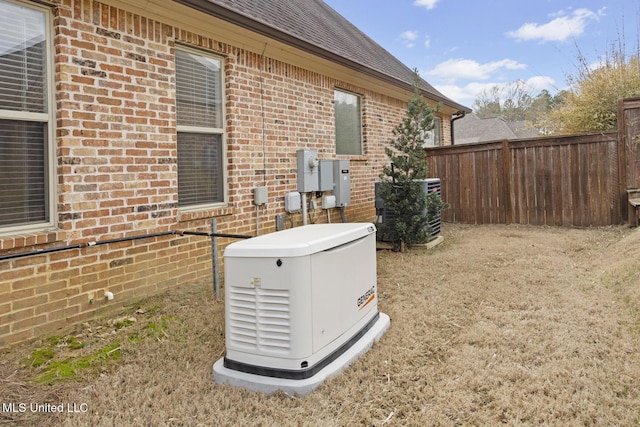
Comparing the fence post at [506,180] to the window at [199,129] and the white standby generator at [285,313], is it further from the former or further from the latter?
the white standby generator at [285,313]

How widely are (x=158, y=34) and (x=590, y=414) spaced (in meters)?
4.70

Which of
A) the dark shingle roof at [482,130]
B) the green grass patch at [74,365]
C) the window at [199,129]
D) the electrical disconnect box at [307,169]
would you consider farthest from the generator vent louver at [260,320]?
the dark shingle roof at [482,130]

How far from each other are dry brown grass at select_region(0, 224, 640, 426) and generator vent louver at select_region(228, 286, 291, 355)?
0.27 metres

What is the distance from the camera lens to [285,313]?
2.42m

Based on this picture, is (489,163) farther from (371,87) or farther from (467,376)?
(467,376)

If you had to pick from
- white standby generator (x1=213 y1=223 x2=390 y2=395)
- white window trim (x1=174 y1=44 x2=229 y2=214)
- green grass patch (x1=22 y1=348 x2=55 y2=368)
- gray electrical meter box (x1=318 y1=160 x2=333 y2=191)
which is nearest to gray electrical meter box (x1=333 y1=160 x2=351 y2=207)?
gray electrical meter box (x1=318 y1=160 x2=333 y2=191)

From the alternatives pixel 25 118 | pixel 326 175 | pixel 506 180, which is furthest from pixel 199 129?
pixel 506 180

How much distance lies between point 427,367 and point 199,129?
355cm

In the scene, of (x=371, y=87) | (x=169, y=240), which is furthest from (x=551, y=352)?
(x=371, y=87)

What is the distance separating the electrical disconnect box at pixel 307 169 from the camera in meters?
6.07

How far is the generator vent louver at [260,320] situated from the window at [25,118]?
2005mm

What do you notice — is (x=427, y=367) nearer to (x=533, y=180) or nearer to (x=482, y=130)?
(x=533, y=180)

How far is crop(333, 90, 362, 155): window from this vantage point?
7.50 m

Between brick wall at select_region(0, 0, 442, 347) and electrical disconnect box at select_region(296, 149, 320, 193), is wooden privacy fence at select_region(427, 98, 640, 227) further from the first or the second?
brick wall at select_region(0, 0, 442, 347)
